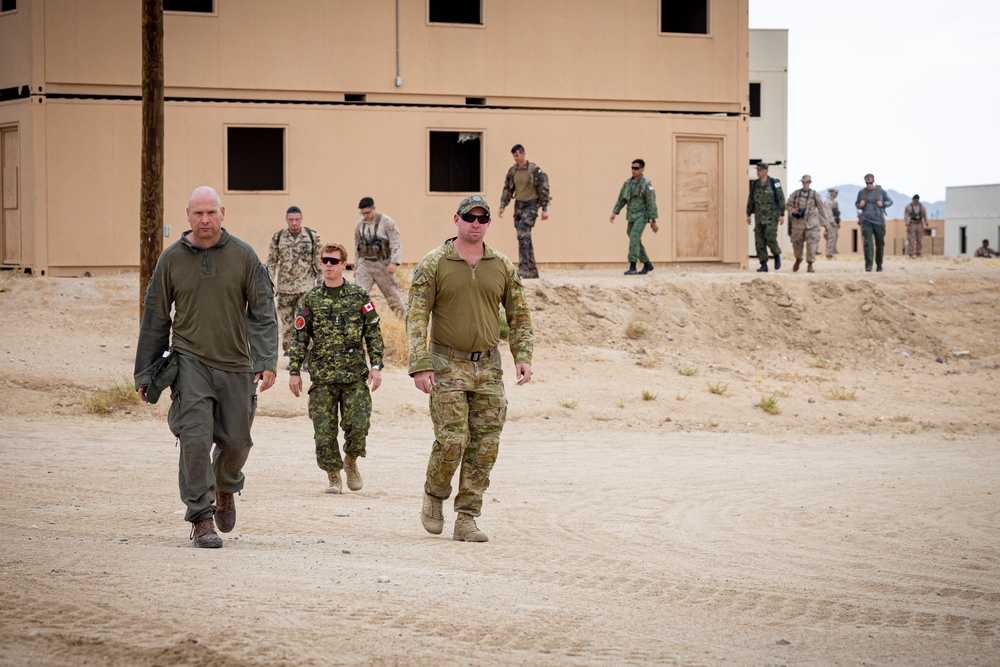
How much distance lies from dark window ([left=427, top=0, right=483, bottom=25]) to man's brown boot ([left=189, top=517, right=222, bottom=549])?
1847 centimetres

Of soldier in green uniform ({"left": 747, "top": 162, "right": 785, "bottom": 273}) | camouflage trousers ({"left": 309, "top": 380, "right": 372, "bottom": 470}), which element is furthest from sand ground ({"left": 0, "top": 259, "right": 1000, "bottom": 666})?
soldier in green uniform ({"left": 747, "top": 162, "right": 785, "bottom": 273})

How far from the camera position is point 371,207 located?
50.5ft

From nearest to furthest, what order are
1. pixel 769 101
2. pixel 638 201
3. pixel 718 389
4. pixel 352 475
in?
pixel 352 475, pixel 718 389, pixel 638 201, pixel 769 101

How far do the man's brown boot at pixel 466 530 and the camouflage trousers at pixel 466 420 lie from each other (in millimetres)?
45

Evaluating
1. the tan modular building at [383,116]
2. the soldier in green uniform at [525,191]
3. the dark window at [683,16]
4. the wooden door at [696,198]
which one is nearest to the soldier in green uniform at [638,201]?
the soldier in green uniform at [525,191]

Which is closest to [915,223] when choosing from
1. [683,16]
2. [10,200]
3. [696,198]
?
[683,16]

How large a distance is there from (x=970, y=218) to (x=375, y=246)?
1937 inches

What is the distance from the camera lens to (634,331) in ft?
63.0

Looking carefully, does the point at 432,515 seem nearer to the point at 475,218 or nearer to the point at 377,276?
the point at 475,218

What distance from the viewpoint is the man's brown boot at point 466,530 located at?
7.93 meters

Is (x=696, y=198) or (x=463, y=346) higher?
(x=696, y=198)

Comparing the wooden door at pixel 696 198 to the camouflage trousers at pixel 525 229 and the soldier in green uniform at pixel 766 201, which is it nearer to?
the soldier in green uniform at pixel 766 201

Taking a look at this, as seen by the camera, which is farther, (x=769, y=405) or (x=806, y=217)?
(x=806, y=217)

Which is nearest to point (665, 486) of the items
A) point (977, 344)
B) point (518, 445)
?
point (518, 445)
